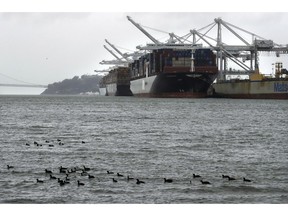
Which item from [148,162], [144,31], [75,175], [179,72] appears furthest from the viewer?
[144,31]

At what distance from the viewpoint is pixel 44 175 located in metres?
29.6

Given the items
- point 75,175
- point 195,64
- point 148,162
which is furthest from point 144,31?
point 75,175

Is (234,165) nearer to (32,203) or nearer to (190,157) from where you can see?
(190,157)

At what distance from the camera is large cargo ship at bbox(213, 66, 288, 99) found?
122 metres

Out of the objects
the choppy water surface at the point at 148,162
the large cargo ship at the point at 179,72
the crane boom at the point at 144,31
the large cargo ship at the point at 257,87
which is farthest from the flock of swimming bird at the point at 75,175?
the crane boom at the point at 144,31

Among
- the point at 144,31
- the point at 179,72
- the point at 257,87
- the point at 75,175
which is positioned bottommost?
the point at 75,175

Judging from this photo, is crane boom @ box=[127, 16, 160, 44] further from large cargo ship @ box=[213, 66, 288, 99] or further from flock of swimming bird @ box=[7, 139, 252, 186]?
flock of swimming bird @ box=[7, 139, 252, 186]

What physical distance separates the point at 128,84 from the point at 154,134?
139 m

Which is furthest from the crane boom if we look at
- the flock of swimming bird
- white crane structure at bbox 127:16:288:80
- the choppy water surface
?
the flock of swimming bird

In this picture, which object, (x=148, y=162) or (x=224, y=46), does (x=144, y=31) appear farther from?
(x=148, y=162)

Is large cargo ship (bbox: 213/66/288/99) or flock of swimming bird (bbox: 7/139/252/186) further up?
large cargo ship (bbox: 213/66/288/99)

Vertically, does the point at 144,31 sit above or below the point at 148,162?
above

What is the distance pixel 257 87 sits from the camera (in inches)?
4966

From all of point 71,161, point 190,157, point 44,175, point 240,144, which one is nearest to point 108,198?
point 44,175
